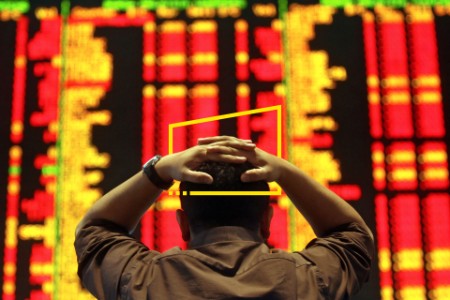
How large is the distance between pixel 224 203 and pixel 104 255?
196 millimetres

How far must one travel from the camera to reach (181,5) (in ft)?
7.99

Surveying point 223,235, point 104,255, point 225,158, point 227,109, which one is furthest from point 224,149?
point 227,109

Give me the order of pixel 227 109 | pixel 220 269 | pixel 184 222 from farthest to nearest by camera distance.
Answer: pixel 227 109 < pixel 184 222 < pixel 220 269

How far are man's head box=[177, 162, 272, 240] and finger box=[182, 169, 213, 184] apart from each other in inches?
1.0

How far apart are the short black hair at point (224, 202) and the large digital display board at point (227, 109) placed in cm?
119

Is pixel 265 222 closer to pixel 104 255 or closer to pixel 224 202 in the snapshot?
pixel 224 202

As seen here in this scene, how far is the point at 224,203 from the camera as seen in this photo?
998 millimetres

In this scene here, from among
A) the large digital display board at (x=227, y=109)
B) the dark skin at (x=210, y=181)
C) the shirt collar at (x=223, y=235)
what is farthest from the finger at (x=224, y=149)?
the large digital display board at (x=227, y=109)

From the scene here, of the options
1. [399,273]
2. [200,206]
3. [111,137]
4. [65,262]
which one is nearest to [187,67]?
[111,137]

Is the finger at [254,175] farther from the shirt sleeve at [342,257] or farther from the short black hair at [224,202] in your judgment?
the shirt sleeve at [342,257]

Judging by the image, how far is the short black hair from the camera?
98 cm

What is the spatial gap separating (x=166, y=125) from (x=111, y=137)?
19 centimetres

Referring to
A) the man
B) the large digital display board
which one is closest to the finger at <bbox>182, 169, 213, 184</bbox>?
the man

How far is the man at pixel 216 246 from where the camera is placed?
93 centimetres
